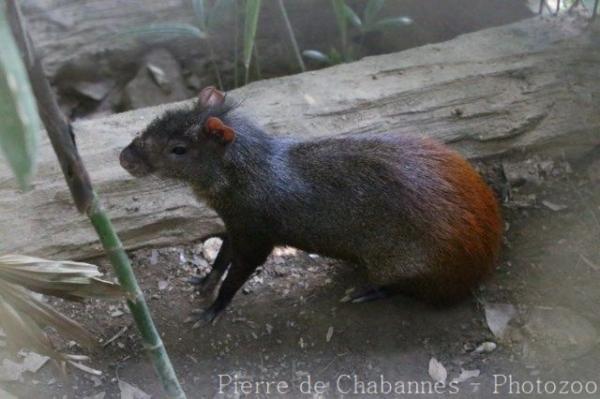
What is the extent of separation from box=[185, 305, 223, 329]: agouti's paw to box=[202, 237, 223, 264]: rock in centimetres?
45

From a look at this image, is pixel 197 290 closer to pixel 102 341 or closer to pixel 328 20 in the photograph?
pixel 102 341

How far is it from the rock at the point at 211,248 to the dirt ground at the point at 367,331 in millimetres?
39

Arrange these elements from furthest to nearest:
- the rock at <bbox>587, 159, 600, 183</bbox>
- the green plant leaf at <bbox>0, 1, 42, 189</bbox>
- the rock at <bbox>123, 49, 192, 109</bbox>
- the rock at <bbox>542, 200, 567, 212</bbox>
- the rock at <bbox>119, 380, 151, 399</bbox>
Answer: the rock at <bbox>123, 49, 192, 109</bbox> → the rock at <bbox>587, 159, 600, 183</bbox> → the rock at <bbox>542, 200, 567, 212</bbox> → the rock at <bbox>119, 380, 151, 399</bbox> → the green plant leaf at <bbox>0, 1, 42, 189</bbox>

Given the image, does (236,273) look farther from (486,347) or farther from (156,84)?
(156,84)

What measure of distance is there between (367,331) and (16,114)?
2556 millimetres

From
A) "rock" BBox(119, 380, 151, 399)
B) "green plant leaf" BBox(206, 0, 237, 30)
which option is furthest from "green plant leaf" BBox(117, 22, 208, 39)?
"rock" BBox(119, 380, 151, 399)

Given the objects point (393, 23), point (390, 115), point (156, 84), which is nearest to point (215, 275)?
point (390, 115)

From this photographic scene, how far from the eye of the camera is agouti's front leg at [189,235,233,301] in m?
4.15

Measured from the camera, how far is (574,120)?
4551mm

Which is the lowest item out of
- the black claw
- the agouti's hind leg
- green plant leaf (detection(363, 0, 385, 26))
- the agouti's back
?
the black claw

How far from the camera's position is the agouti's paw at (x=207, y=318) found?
397 centimetres

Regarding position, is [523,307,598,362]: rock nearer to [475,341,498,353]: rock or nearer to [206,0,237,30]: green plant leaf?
[475,341,498,353]: rock

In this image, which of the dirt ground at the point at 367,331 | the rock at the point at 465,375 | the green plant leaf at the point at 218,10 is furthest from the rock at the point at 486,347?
the green plant leaf at the point at 218,10

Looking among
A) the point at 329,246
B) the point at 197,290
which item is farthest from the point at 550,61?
the point at 197,290
